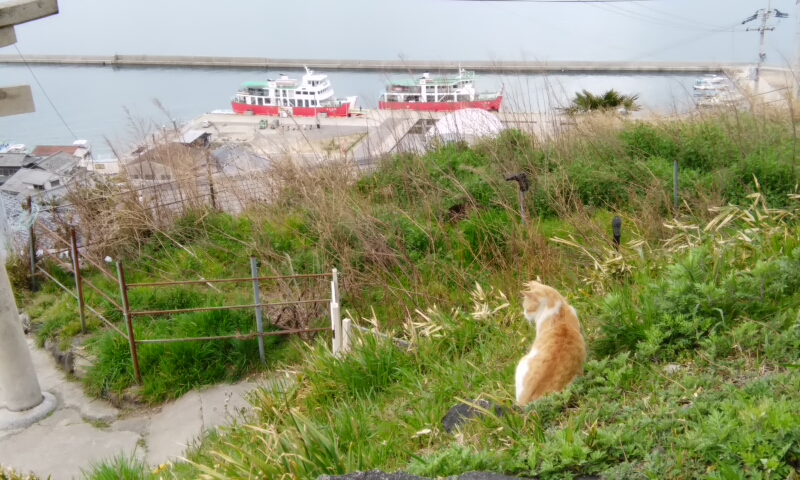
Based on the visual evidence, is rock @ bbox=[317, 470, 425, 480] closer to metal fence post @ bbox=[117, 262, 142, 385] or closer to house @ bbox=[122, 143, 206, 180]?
metal fence post @ bbox=[117, 262, 142, 385]

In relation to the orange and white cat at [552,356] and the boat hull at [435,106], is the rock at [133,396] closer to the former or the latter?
the orange and white cat at [552,356]

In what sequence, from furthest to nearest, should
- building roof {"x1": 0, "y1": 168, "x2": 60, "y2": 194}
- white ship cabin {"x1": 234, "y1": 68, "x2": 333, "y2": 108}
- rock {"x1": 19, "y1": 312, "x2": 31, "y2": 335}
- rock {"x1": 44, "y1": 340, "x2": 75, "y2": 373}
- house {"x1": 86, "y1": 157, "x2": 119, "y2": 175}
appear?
white ship cabin {"x1": 234, "y1": 68, "x2": 333, "y2": 108} < building roof {"x1": 0, "y1": 168, "x2": 60, "y2": 194} < house {"x1": 86, "y1": 157, "x2": 119, "y2": 175} < rock {"x1": 19, "y1": 312, "x2": 31, "y2": 335} < rock {"x1": 44, "y1": 340, "x2": 75, "y2": 373}

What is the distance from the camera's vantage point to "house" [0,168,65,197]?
770 centimetres

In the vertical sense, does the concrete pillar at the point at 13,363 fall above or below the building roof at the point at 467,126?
below

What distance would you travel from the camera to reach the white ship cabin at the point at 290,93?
2017 cm

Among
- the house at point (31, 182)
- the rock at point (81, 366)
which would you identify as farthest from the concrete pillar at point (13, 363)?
the house at point (31, 182)

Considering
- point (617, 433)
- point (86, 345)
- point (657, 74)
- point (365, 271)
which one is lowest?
point (86, 345)

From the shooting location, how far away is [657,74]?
21.9 m

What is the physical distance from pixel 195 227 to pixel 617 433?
5462 millimetres

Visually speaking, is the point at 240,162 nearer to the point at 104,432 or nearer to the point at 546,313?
the point at 104,432

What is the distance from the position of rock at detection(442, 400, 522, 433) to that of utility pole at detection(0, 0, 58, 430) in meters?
3.60

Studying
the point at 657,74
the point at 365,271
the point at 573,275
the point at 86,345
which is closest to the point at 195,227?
the point at 86,345

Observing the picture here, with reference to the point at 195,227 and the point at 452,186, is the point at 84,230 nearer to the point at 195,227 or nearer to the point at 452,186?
the point at 195,227

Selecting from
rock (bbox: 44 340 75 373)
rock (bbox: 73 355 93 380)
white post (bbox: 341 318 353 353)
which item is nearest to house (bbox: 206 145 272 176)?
rock (bbox: 44 340 75 373)
